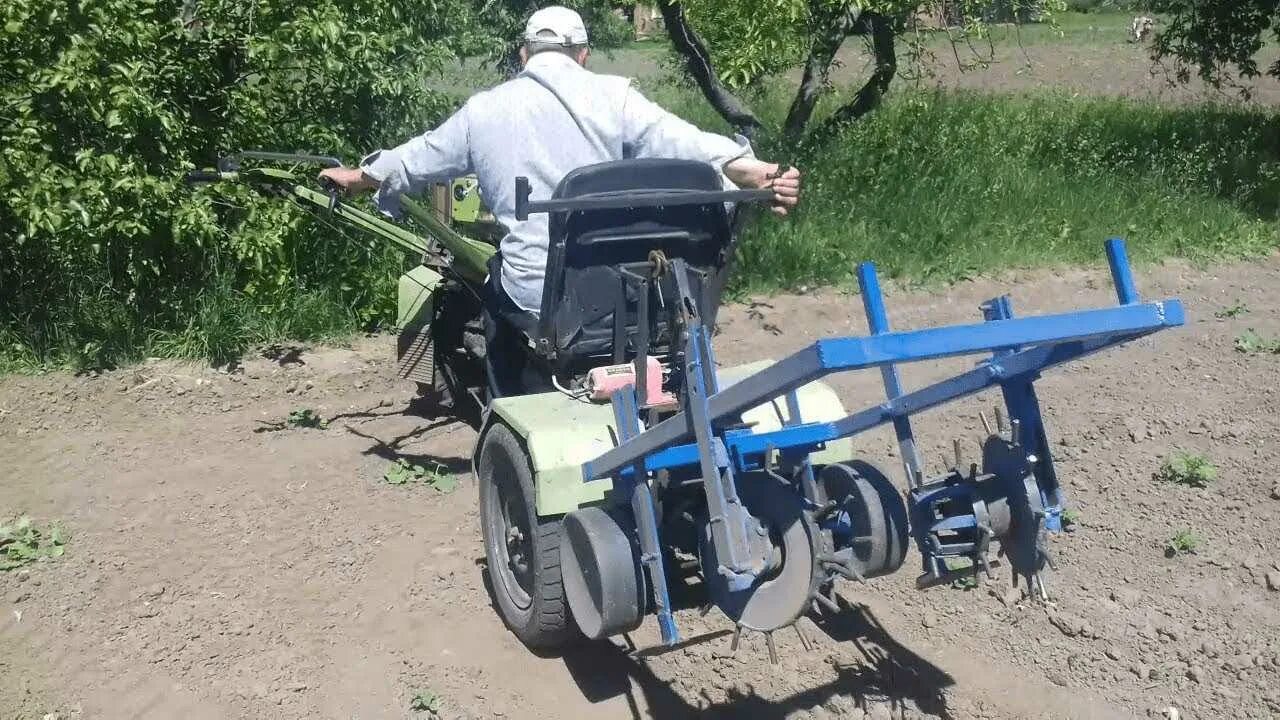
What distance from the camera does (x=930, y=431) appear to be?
6.27 metres

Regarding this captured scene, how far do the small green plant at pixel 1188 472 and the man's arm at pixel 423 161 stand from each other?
337cm

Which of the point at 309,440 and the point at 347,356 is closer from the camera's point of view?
the point at 309,440

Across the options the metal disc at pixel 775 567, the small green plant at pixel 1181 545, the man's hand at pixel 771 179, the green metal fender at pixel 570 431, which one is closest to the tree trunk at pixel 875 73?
the small green plant at pixel 1181 545

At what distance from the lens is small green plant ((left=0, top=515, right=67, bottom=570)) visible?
193 inches

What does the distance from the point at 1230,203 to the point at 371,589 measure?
27.6 ft

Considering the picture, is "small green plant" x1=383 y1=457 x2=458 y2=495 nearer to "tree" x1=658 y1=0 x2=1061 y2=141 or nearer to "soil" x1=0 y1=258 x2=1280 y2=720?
"soil" x1=0 y1=258 x2=1280 y2=720

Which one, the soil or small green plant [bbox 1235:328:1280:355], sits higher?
the soil

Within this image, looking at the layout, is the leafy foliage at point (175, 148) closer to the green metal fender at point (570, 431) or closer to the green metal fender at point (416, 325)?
the green metal fender at point (416, 325)

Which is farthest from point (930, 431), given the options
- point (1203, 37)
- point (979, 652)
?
point (1203, 37)

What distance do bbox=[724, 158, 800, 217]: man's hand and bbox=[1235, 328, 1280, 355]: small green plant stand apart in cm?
440

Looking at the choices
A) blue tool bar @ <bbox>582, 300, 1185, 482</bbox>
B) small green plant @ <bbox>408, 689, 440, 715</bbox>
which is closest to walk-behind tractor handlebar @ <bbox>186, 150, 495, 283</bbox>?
small green plant @ <bbox>408, 689, 440, 715</bbox>

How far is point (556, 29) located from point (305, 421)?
268 cm

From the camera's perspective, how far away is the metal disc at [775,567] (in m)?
3.26

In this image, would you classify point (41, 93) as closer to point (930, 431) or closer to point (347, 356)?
point (347, 356)
